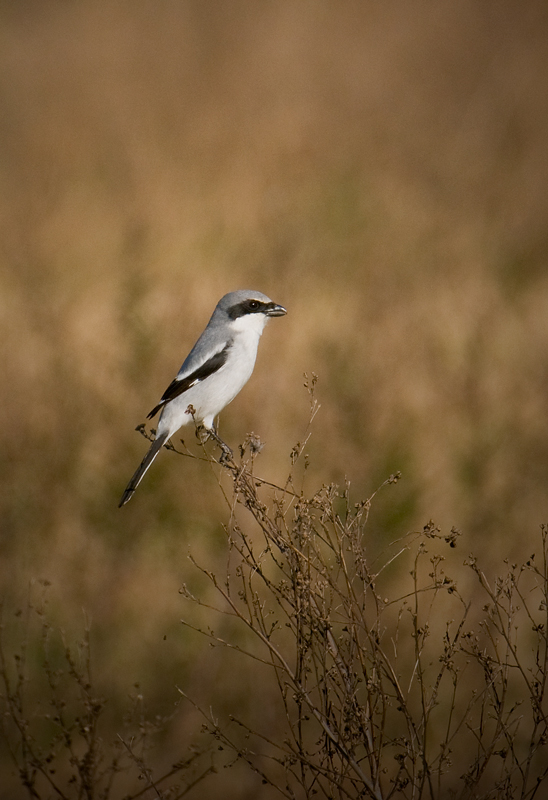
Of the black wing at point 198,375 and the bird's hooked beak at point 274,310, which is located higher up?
the bird's hooked beak at point 274,310

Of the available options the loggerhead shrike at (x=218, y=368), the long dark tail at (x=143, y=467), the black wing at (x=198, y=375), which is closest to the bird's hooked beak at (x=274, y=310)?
the loggerhead shrike at (x=218, y=368)

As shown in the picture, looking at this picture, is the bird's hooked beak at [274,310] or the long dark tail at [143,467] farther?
the bird's hooked beak at [274,310]

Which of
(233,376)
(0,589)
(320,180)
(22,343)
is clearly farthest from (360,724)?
(320,180)

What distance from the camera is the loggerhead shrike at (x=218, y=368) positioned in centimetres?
372

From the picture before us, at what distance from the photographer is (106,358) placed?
19.9 feet

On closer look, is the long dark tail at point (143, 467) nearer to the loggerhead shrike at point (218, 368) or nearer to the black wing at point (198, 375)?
the loggerhead shrike at point (218, 368)

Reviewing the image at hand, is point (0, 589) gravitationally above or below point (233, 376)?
above

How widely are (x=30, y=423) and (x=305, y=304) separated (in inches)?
95.2

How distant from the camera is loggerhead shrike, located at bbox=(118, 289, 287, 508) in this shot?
3.72 meters

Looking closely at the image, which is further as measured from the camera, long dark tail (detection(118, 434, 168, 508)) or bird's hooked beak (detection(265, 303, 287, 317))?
bird's hooked beak (detection(265, 303, 287, 317))

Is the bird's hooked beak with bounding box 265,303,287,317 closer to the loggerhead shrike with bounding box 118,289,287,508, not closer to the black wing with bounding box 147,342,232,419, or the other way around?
the loggerhead shrike with bounding box 118,289,287,508

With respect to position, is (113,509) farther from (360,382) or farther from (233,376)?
(233,376)

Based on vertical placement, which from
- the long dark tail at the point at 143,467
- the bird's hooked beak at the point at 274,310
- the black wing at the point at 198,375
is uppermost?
the bird's hooked beak at the point at 274,310

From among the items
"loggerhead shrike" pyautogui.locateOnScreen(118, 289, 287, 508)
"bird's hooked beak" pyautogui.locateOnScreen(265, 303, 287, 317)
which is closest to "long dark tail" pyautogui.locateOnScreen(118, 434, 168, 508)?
"loggerhead shrike" pyautogui.locateOnScreen(118, 289, 287, 508)
